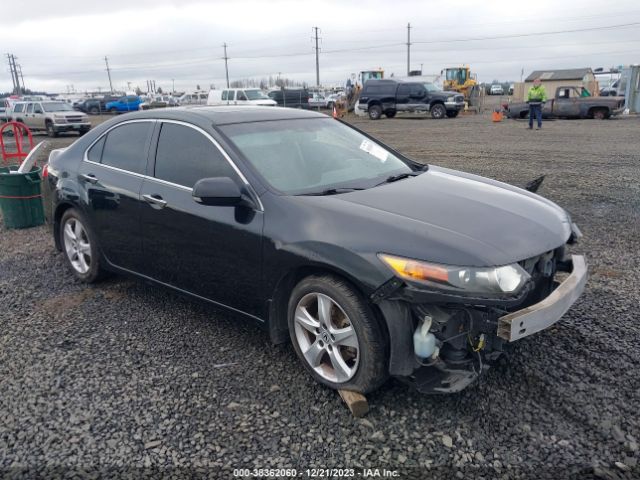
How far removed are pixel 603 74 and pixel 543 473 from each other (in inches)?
2051

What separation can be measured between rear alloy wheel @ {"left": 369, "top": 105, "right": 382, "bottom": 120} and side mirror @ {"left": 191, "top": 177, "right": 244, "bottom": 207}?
27.4m

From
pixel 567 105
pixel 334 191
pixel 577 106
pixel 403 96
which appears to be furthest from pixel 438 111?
pixel 334 191

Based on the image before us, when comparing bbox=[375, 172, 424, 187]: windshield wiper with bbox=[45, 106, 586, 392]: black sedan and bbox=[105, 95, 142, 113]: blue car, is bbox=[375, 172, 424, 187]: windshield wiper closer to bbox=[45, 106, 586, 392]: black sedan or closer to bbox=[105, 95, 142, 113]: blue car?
bbox=[45, 106, 586, 392]: black sedan

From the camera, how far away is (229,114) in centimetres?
404

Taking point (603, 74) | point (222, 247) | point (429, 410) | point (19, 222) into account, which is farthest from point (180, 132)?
point (603, 74)

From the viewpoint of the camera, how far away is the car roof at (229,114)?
3.95 meters

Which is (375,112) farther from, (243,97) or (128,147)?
(128,147)

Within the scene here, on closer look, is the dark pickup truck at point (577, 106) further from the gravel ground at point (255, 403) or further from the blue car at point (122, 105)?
the blue car at point (122, 105)

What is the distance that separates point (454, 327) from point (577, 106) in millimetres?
25580

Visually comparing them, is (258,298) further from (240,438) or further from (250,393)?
(240,438)

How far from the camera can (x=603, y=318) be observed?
3973mm

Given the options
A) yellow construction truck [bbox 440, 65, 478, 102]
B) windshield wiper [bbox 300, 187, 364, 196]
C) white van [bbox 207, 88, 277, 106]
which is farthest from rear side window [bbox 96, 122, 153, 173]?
yellow construction truck [bbox 440, 65, 478, 102]

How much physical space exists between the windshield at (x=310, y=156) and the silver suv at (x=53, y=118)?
22474mm

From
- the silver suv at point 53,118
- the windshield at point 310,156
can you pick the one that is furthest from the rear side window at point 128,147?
the silver suv at point 53,118
